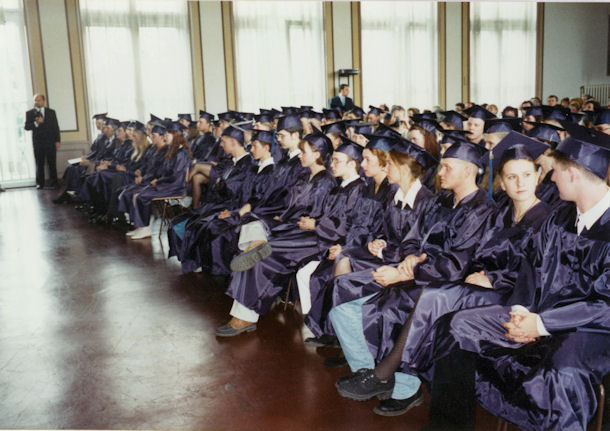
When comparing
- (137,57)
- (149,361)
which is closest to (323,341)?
(149,361)

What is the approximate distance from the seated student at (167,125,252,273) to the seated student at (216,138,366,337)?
138 centimetres

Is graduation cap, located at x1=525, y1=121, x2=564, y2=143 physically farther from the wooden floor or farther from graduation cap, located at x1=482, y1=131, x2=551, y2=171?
the wooden floor

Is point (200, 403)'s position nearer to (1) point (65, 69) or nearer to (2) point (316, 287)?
(2) point (316, 287)

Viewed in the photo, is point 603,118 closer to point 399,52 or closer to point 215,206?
point 215,206

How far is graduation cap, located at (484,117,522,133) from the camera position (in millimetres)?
4578

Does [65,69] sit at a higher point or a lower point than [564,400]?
higher

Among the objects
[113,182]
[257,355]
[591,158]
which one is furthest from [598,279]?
[113,182]

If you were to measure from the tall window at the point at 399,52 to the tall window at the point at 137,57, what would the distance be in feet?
13.8

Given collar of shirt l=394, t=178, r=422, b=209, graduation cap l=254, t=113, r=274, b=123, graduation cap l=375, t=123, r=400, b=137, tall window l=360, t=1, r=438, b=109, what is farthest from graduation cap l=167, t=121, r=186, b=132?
tall window l=360, t=1, r=438, b=109

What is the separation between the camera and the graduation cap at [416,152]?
135 inches

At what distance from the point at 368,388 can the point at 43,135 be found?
34.3ft

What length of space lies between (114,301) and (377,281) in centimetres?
263

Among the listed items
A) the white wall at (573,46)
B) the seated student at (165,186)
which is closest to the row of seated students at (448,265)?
the seated student at (165,186)

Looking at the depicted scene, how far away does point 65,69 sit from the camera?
39.9 feet
